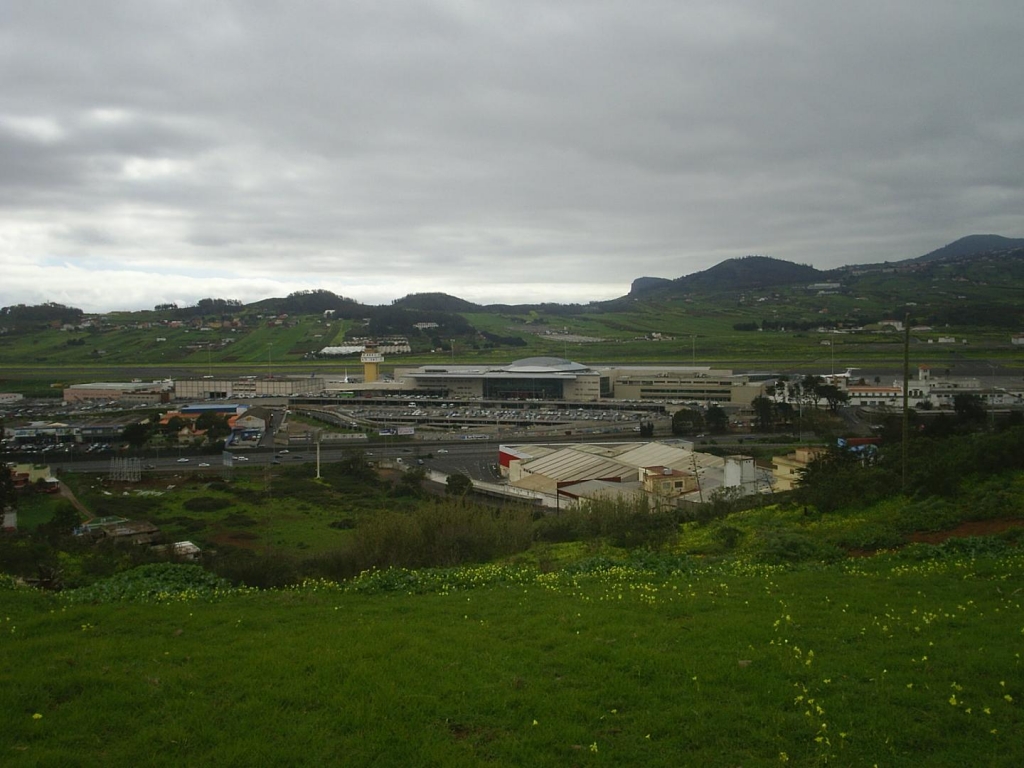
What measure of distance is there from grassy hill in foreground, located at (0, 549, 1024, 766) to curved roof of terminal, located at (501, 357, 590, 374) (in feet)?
160

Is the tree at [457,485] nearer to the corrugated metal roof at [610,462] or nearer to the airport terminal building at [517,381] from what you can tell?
the corrugated metal roof at [610,462]

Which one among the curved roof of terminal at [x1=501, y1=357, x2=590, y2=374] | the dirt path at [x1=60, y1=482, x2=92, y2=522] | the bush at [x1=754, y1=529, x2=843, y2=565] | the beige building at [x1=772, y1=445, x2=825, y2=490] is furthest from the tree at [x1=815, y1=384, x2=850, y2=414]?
the dirt path at [x1=60, y1=482, x2=92, y2=522]

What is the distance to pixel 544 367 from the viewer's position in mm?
55812

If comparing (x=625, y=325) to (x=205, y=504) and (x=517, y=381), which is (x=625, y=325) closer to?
(x=517, y=381)

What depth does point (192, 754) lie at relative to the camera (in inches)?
122

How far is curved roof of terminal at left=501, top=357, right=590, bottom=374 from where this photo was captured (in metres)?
54.6

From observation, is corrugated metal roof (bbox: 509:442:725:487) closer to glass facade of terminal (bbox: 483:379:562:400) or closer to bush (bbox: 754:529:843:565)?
bush (bbox: 754:529:843:565)

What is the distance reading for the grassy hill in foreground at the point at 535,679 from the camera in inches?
123

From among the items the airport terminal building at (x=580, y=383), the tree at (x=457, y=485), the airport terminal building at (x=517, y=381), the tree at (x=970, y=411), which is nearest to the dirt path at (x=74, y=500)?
the tree at (x=457, y=485)

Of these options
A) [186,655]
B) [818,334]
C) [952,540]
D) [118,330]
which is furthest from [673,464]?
[118,330]

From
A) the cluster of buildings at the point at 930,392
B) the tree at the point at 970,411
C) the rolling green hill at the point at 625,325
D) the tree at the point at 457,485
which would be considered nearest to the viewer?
the tree at the point at 457,485

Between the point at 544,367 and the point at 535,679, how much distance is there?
5204 cm

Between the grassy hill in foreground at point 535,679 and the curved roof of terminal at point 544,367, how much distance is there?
48.7 metres

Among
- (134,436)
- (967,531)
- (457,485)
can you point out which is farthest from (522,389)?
(967,531)
